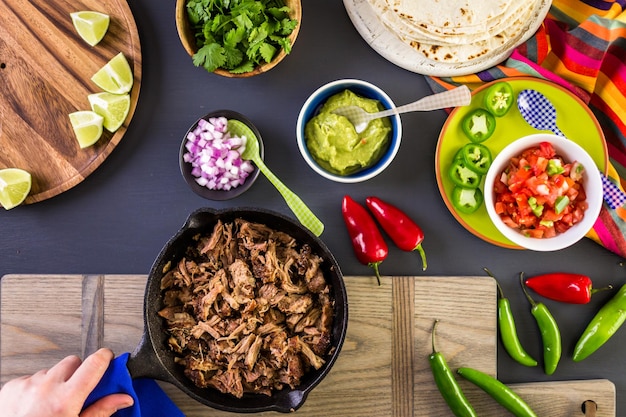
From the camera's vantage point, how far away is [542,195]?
257 centimetres

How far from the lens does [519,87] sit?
273 cm

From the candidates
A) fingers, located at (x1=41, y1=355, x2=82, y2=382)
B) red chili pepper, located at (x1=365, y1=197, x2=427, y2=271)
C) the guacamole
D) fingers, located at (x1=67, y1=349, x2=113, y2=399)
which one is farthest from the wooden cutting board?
the guacamole

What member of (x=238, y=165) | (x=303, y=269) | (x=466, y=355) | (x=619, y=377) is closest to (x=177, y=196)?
(x=238, y=165)

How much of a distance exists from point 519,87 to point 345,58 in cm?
77

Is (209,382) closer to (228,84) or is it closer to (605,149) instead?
(228,84)

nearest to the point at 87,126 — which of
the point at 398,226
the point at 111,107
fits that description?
the point at 111,107

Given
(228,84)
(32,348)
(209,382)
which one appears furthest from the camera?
(228,84)

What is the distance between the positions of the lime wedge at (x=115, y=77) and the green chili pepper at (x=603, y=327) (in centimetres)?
228

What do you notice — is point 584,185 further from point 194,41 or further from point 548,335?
A: point 194,41

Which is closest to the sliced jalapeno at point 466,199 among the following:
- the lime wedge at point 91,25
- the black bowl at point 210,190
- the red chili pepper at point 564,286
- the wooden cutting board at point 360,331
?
the wooden cutting board at point 360,331

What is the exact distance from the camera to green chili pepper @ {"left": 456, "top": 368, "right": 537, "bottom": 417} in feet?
8.47

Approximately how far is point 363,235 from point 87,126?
4.10 ft

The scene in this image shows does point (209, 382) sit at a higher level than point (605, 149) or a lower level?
lower

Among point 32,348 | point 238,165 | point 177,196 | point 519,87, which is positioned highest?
point 519,87
